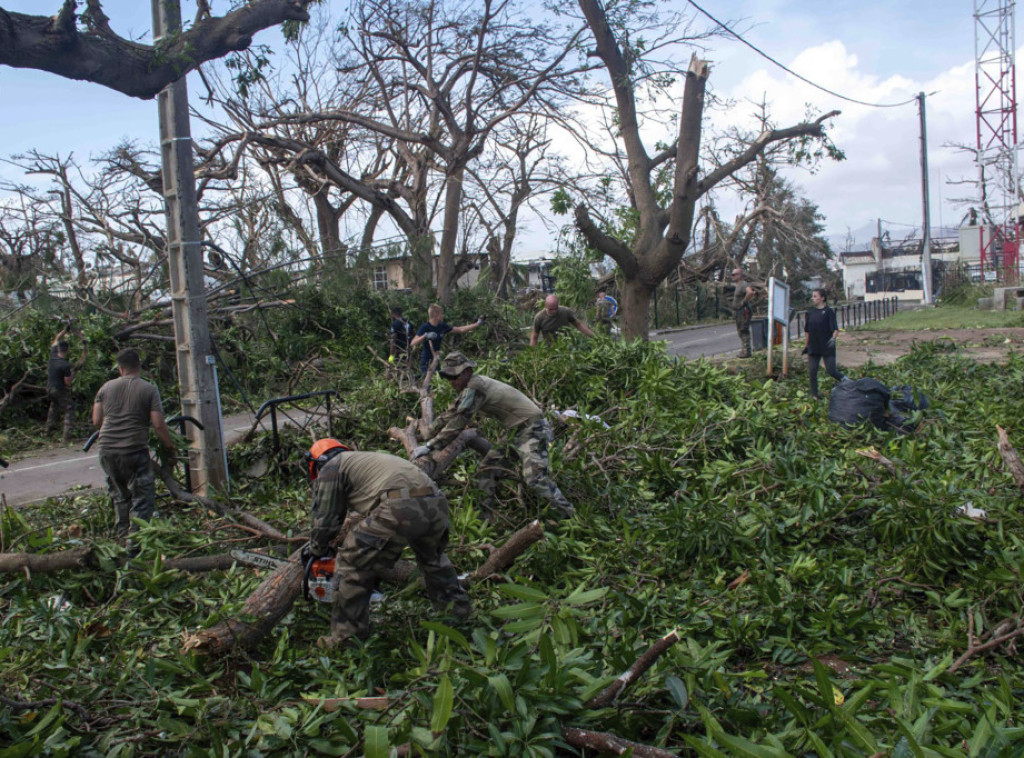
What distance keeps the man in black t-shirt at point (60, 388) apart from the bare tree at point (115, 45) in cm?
771

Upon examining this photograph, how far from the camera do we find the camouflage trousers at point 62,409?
35.4 feet

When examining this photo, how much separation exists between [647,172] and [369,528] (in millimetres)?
9844

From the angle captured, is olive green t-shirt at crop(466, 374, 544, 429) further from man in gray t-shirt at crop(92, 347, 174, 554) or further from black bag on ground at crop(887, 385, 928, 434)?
black bag on ground at crop(887, 385, 928, 434)

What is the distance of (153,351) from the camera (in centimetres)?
1227

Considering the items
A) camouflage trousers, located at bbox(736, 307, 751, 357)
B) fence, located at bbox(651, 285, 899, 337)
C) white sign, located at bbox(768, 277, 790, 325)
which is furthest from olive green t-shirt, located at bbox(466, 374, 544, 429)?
fence, located at bbox(651, 285, 899, 337)

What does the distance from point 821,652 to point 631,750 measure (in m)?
1.76

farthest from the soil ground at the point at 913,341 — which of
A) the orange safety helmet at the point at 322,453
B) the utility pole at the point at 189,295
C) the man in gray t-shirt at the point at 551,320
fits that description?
the orange safety helmet at the point at 322,453

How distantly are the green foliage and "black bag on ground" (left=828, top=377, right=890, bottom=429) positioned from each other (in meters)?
0.54

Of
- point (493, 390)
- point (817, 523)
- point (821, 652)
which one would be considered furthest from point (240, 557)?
point (817, 523)

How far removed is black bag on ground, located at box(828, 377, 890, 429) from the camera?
8078 mm

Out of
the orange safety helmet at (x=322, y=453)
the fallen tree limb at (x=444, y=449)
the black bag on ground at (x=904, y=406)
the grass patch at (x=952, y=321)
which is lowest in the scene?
the black bag on ground at (x=904, y=406)

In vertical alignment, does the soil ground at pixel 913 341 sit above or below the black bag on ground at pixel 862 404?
above

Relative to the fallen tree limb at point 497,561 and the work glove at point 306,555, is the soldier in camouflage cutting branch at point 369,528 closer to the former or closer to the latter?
the work glove at point 306,555

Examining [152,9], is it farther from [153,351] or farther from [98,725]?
[153,351]
